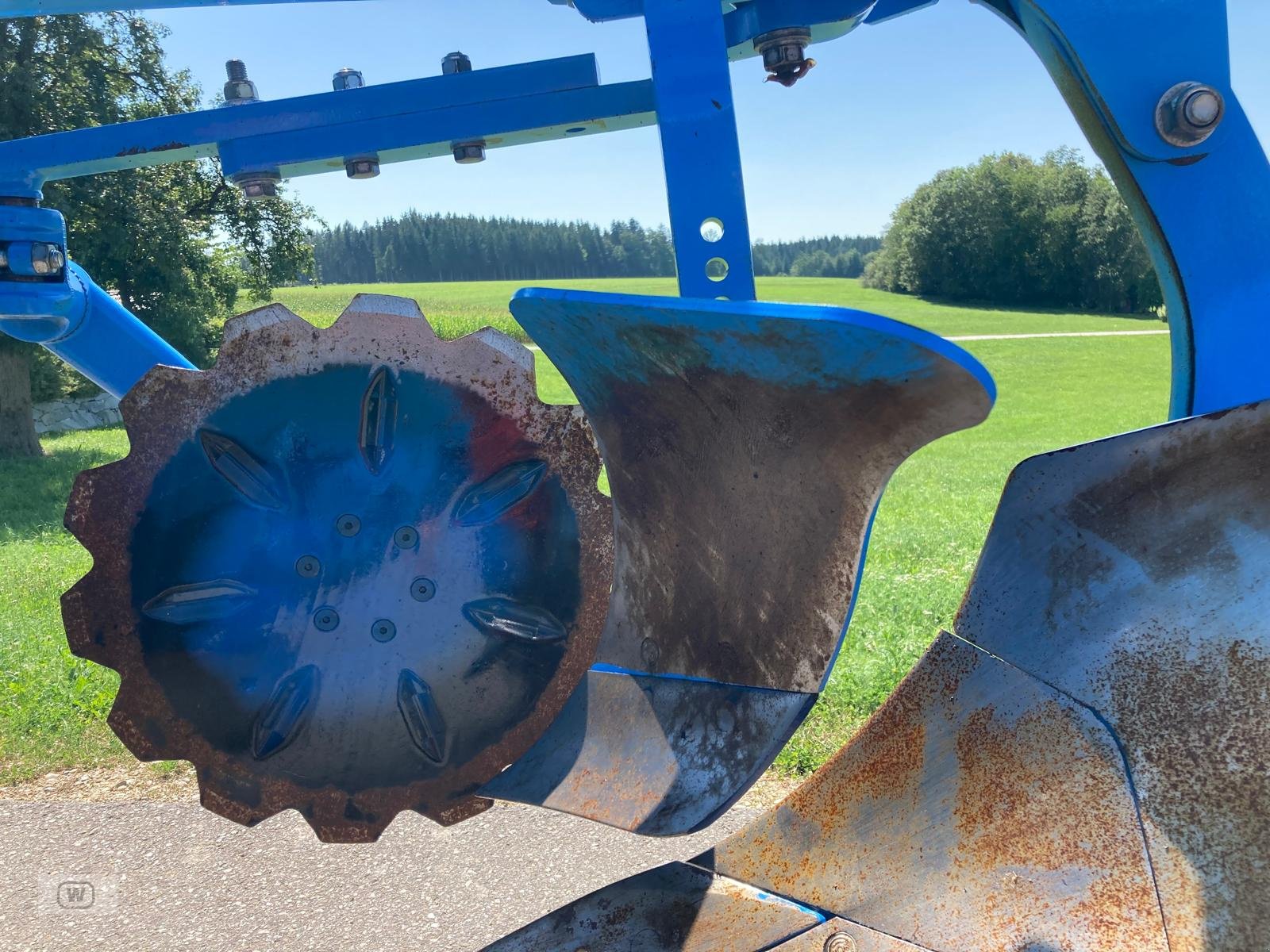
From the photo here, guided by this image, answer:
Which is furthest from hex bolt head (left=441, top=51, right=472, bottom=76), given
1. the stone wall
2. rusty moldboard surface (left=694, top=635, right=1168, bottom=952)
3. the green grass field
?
the stone wall

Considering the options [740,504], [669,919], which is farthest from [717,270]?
[669,919]

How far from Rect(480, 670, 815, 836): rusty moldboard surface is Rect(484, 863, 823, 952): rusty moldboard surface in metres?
0.11

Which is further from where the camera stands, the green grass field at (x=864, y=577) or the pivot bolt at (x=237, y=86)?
the green grass field at (x=864, y=577)

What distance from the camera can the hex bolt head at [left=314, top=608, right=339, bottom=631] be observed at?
6.06 feet

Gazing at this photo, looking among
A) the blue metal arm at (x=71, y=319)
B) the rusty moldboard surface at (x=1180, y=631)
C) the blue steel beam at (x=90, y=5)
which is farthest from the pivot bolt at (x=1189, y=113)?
the blue metal arm at (x=71, y=319)

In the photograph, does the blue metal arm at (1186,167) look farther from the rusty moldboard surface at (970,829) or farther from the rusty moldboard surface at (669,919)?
the rusty moldboard surface at (669,919)

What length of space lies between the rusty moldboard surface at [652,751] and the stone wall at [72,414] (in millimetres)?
19018

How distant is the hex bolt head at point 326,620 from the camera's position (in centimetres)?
185

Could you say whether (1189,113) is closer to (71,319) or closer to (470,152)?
(470,152)

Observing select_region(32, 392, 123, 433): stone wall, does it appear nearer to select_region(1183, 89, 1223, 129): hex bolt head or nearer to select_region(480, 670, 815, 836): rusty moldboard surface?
select_region(480, 670, 815, 836): rusty moldboard surface

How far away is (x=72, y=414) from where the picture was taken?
19.3 meters

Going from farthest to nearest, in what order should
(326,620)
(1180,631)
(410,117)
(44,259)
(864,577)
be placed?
(864,577) → (44,259) → (410,117) → (326,620) → (1180,631)

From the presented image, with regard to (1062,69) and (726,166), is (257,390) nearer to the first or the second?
(726,166)

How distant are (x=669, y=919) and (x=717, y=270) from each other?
1106 mm
